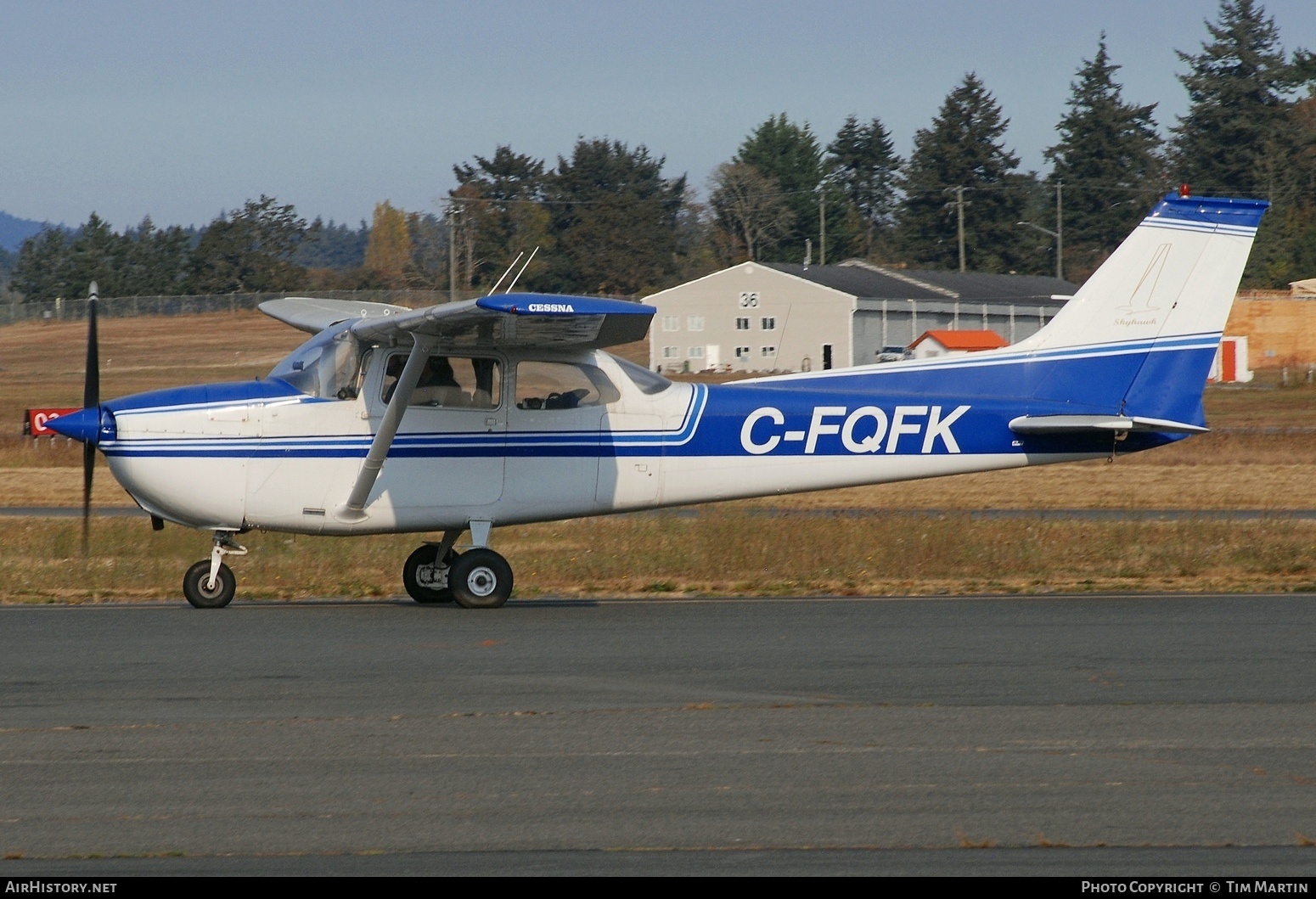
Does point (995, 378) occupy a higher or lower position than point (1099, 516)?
higher

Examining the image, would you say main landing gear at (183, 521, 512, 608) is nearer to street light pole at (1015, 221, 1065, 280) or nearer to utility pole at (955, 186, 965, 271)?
street light pole at (1015, 221, 1065, 280)

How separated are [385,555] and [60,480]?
1264 centimetres

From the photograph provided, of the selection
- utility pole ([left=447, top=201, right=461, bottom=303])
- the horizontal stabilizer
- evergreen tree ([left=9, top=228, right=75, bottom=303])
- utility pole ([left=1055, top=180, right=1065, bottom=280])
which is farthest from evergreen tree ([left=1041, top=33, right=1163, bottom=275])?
the horizontal stabilizer

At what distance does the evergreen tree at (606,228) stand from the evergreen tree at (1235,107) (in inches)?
1281

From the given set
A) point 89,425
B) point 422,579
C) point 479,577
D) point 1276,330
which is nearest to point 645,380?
point 479,577

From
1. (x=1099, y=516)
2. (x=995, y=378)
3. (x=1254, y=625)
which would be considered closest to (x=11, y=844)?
(x=1254, y=625)

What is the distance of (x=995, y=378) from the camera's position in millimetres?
12312

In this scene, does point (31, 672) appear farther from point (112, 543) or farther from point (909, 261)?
point (909, 261)

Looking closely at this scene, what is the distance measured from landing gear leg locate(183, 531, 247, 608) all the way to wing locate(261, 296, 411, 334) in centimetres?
265

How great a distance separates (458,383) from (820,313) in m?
56.6

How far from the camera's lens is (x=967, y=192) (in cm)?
8981

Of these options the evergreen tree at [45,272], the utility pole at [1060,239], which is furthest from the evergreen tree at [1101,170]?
the evergreen tree at [45,272]

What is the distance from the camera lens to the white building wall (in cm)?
6681

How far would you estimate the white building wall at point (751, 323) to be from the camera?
6681cm
